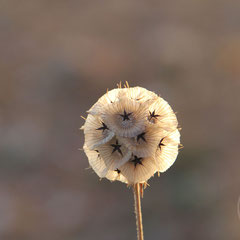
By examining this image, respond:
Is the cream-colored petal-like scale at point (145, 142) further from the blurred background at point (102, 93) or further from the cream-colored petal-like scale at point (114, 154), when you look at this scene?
the blurred background at point (102, 93)

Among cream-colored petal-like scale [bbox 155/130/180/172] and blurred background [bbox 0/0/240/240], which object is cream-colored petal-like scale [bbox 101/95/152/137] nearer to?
cream-colored petal-like scale [bbox 155/130/180/172]

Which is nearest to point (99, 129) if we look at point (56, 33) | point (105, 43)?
point (105, 43)

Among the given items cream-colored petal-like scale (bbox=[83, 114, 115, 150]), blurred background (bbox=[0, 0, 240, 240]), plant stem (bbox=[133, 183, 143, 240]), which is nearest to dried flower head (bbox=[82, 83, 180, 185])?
cream-colored petal-like scale (bbox=[83, 114, 115, 150])

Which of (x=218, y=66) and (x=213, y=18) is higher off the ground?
(x=213, y=18)

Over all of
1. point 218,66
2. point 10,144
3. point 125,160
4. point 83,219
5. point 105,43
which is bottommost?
point 125,160

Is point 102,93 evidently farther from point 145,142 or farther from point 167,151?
point 145,142

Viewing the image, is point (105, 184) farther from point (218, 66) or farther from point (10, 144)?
point (218, 66)

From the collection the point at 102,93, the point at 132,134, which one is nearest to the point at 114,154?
the point at 132,134
